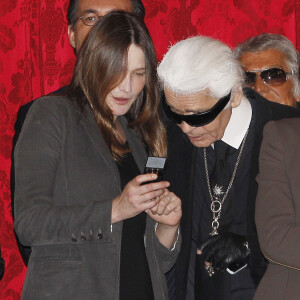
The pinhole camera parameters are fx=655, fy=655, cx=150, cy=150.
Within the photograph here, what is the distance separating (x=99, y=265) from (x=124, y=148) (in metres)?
0.47

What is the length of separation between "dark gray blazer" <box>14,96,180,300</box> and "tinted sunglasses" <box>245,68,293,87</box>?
1.47 meters

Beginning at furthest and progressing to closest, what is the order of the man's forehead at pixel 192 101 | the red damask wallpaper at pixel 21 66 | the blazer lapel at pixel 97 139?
the red damask wallpaper at pixel 21 66 < the man's forehead at pixel 192 101 < the blazer lapel at pixel 97 139

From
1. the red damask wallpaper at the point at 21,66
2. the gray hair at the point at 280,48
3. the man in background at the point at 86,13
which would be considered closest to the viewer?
the man in background at the point at 86,13

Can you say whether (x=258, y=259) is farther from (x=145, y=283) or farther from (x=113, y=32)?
(x=113, y=32)

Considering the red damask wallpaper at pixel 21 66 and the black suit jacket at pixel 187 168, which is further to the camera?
the red damask wallpaper at pixel 21 66

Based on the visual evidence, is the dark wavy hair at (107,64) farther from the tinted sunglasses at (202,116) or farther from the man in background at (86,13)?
the man in background at (86,13)

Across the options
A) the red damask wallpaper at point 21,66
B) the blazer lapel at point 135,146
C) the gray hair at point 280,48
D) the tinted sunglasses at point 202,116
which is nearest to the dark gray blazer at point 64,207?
the blazer lapel at point 135,146

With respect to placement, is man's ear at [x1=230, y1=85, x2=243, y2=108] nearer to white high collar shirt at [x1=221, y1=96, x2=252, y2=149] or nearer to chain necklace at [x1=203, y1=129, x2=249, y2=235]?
white high collar shirt at [x1=221, y1=96, x2=252, y2=149]

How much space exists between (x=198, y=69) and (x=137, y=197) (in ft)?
2.05

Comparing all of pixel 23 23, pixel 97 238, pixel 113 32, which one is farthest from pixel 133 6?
pixel 97 238

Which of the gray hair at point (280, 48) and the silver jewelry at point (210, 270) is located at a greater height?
the gray hair at point (280, 48)

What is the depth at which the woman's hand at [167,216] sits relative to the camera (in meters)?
2.43

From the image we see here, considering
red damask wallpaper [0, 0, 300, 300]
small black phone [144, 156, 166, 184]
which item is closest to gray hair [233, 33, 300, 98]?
red damask wallpaper [0, 0, 300, 300]

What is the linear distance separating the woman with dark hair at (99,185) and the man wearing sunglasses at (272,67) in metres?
1.13
